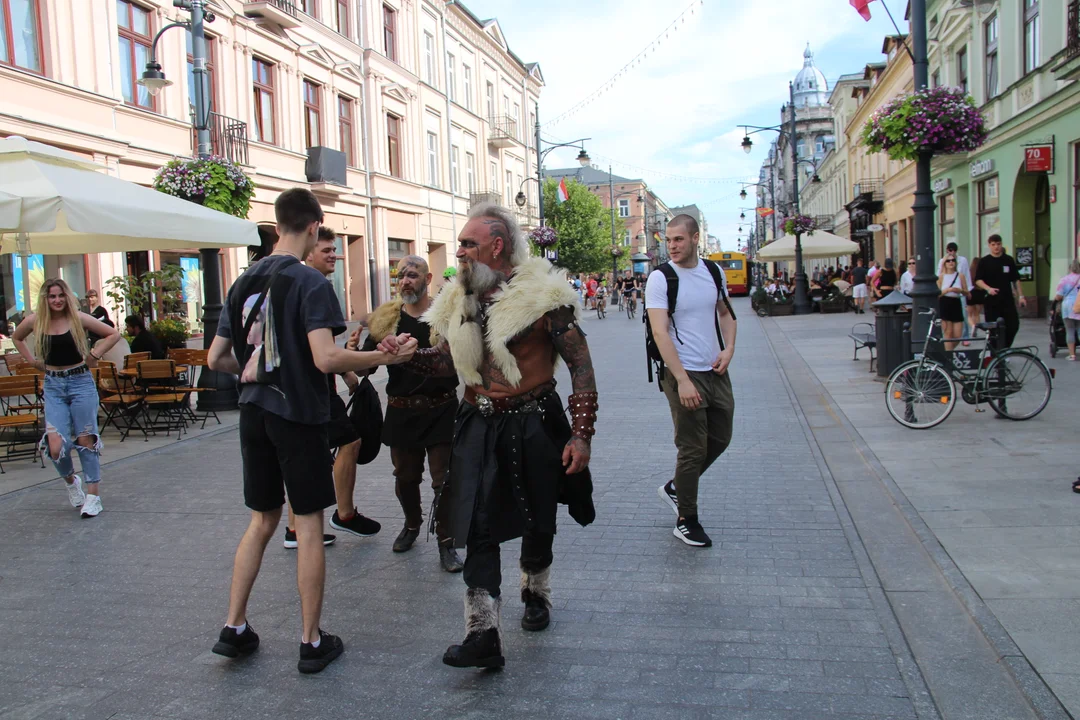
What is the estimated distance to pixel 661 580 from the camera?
4457 mm

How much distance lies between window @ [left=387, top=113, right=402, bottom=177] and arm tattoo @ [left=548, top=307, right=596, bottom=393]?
2802cm

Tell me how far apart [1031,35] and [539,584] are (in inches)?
790

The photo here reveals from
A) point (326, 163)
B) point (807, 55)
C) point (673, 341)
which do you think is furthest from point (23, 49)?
point (807, 55)

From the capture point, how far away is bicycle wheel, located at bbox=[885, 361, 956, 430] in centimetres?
803

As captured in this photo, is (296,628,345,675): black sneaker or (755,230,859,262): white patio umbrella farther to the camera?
(755,230,859,262): white patio umbrella

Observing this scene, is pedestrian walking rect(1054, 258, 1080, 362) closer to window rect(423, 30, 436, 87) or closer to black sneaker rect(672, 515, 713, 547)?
black sneaker rect(672, 515, 713, 547)

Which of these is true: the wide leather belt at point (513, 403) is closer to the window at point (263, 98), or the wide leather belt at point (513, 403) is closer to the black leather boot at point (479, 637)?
the black leather boot at point (479, 637)

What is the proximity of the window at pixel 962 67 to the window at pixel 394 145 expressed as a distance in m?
17.9

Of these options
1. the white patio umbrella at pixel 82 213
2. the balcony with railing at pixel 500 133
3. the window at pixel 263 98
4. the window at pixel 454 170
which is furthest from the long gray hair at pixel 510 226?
the balcony with railing at pixel 500 133

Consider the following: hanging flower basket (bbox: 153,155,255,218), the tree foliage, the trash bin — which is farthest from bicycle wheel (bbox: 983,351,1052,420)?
the tree foliage

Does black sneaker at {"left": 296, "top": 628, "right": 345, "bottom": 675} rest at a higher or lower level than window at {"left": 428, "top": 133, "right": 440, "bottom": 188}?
lower

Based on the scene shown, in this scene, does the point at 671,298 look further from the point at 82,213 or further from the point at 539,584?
the point at 82,213

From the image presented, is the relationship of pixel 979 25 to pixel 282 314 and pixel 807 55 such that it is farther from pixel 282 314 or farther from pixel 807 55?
pixel 807 55

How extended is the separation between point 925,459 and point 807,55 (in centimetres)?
10358
